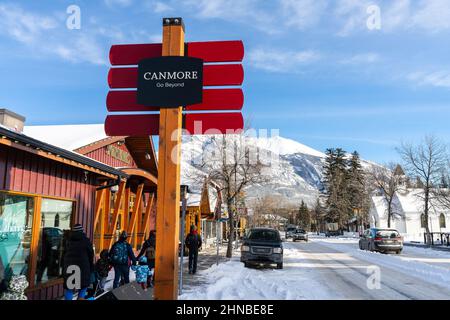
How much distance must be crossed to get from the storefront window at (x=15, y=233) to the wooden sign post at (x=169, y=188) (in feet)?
13.7

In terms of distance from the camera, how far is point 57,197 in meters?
9.07

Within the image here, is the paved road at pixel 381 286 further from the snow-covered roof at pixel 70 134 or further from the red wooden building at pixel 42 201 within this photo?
the snow-covered roof at pixel 70 134

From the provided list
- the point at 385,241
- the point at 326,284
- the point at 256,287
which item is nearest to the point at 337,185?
the point at 385,241

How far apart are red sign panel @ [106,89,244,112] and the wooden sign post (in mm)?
360

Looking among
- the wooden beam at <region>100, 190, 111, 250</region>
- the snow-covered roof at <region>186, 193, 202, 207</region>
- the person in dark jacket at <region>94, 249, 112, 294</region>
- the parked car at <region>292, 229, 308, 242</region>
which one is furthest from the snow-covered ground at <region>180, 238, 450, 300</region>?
the parked car at <region>292, 229, 308, 242</region>

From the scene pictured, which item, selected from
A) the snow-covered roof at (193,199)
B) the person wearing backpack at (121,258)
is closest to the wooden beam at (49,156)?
the person wearing backpack at (121,258)

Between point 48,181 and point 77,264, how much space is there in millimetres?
2361

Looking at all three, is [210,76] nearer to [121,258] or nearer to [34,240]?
[34,240]

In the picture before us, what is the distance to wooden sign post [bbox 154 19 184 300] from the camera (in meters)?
4.44

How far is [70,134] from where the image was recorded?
53.5 feet

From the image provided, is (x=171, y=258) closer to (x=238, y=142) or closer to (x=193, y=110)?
(x=193, y=110)

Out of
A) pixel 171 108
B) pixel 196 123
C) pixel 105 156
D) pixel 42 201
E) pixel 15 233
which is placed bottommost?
pixel 15 233

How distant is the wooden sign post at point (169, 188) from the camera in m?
4.44
